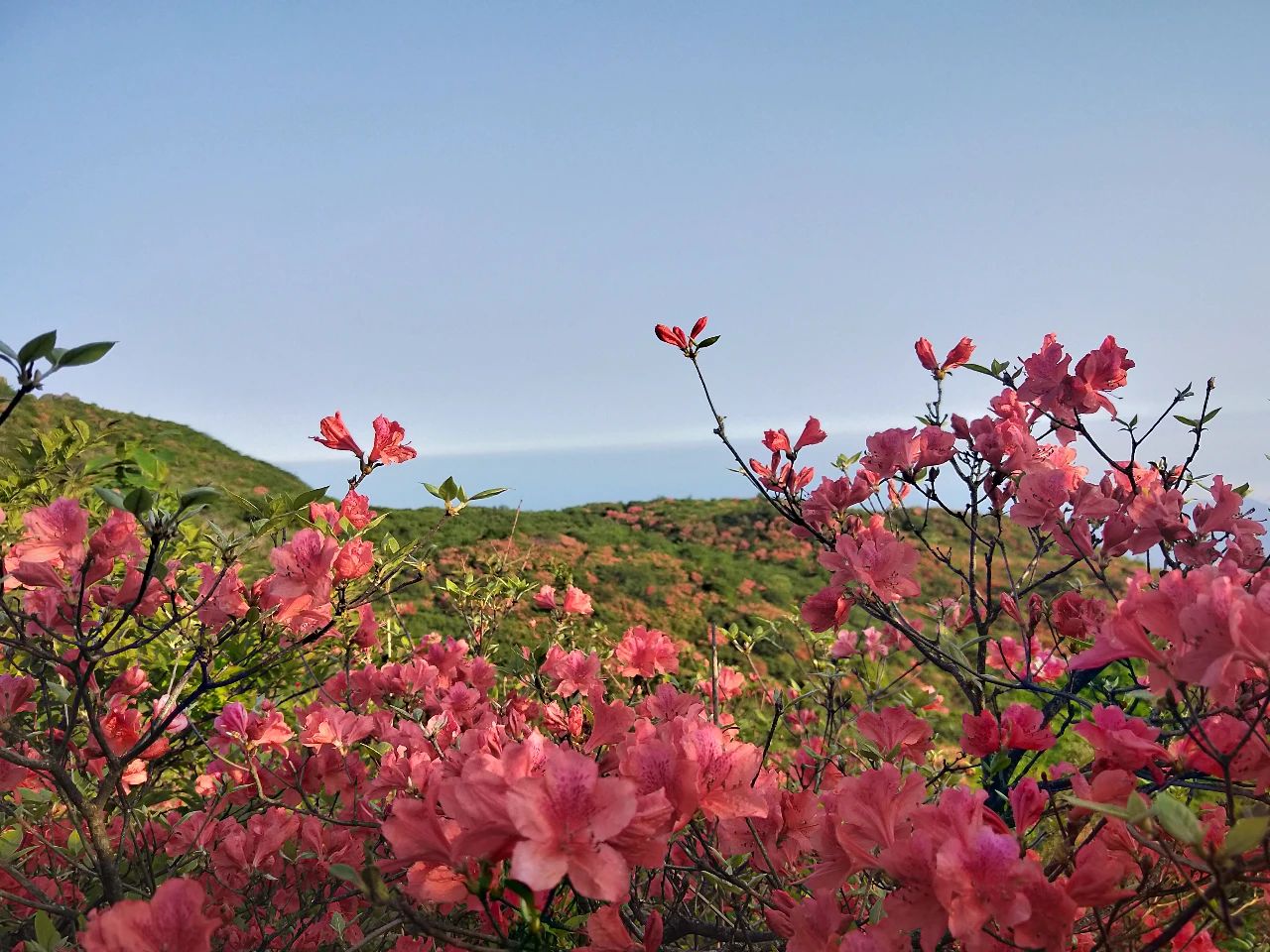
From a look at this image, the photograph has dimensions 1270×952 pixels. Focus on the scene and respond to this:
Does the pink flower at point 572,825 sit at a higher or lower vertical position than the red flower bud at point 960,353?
lower

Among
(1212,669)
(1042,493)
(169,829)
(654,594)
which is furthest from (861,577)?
(654,594)

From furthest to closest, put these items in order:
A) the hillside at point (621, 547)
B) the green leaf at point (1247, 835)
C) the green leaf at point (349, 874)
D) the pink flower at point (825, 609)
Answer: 1. the hillside at point (621, 547)
2. the pink flower at point (825, 609)
3. the green leaf at point (349, 874)
4. the green leaf at point (1247, 835)

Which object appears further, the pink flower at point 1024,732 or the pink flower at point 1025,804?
the pink flower at point 1024,732

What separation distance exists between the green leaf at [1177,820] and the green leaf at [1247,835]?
0.02 m

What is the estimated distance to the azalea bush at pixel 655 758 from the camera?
81cm

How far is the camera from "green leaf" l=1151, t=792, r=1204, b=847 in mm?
689

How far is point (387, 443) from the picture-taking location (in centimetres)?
175

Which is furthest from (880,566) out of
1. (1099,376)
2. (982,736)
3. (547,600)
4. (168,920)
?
(547,600)

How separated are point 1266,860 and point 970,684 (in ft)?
3.94

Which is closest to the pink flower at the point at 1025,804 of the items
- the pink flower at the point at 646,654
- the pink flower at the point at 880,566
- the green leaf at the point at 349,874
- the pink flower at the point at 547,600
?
the pink flower at the point at 880,566

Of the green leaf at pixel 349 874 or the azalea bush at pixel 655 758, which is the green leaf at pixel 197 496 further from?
the green leaf at pixel 349 874

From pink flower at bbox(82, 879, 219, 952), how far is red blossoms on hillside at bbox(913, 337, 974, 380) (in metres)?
2.28

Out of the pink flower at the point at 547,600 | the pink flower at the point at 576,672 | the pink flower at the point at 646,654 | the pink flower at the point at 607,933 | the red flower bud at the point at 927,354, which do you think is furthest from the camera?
the pink flower at the point at 547,600

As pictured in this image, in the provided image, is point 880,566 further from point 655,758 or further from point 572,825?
point 572,825
